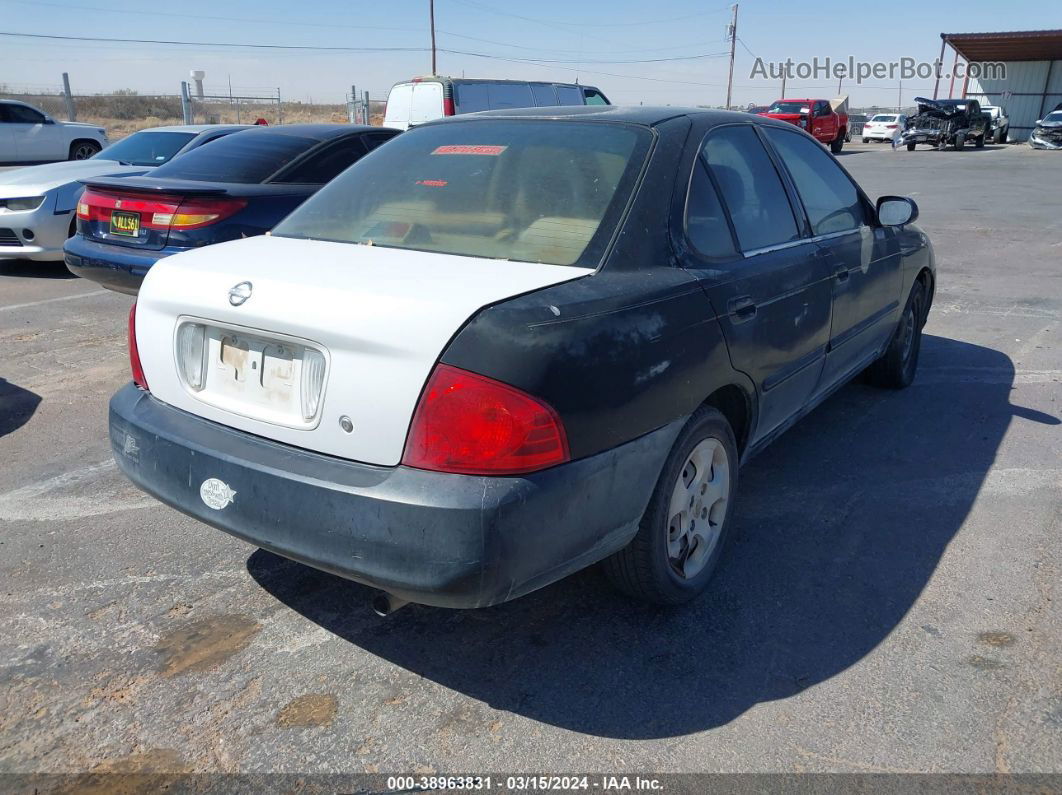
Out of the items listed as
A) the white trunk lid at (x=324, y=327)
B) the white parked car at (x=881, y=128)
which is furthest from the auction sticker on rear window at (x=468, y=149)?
the white parked car at (x=881, y=128)

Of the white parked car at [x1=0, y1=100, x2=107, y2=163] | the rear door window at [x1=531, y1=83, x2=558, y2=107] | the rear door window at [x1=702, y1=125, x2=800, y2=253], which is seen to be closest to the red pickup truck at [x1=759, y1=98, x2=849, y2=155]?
the rear door window at [x1=531, y1=83, x2=558, y2=107]

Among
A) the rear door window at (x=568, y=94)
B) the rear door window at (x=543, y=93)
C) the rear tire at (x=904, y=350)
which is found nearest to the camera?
the rear tire at (x=904, y=350)

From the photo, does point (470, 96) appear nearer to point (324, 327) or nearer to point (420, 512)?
point (324, 327)

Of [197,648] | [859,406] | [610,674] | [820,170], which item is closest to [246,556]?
[197,648]

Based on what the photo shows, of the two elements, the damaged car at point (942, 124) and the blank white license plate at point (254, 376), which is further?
the damaged car at point (942, 124)

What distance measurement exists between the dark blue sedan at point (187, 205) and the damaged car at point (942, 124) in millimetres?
32993

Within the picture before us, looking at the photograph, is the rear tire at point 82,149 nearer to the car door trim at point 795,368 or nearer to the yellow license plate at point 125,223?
the yellow license plate at point 125,223

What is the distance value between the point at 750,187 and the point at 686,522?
1.39 metres

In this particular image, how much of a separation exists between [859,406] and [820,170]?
1643 mm

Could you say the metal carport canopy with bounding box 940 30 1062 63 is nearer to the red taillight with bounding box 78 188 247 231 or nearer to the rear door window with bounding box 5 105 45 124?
the rear door window with bounding box 5 105 45 124

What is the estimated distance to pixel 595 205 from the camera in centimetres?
278

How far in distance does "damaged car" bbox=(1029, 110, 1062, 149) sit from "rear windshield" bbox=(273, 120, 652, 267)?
39.1 meters

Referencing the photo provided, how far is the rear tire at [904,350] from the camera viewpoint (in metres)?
5.25

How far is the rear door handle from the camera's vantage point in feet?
9.60
